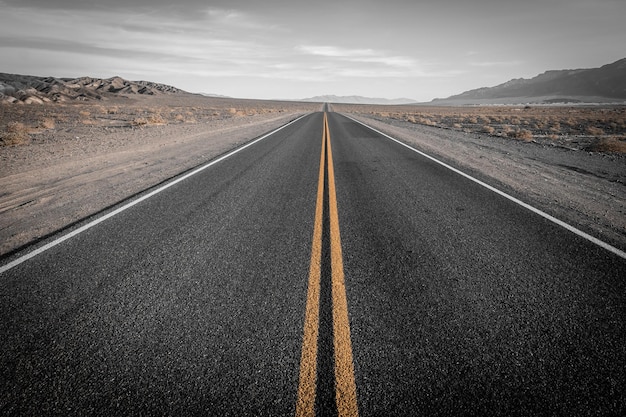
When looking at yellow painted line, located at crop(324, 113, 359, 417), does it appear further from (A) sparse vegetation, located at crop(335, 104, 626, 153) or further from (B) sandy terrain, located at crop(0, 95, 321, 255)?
(A) sparse vegetation, located at crop(335, 104, 626, 153)

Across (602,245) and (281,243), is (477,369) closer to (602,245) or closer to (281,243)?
(281,243)

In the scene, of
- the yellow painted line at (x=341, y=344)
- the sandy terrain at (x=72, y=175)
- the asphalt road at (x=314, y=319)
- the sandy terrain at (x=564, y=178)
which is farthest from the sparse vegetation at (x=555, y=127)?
the sandy terrain at (x=72, y=175)

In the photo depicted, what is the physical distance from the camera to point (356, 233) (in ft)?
14.0

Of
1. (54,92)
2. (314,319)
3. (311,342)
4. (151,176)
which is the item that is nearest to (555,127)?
(151,176)

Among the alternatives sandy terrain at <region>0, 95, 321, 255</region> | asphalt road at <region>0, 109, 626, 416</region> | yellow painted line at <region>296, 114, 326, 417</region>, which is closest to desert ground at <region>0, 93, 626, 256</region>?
sandy terrain at <region>0, 95, 321, 255</region>

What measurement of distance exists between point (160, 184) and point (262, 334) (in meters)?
5.44

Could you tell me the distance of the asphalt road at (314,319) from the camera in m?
1.91

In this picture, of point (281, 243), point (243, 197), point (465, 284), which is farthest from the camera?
point (243, 197)

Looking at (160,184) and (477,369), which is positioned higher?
(160,184)

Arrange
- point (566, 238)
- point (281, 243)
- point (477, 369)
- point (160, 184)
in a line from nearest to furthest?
point (477, 369) < point (281, 243) < point (566, 238) < point (160, 184)

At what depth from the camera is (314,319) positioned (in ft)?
8.29

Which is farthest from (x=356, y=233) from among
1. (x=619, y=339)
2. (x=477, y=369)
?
(x=619, y=339)

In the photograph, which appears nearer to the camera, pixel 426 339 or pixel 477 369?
pixel 477 369

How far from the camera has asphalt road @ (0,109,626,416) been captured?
75.1 inches
